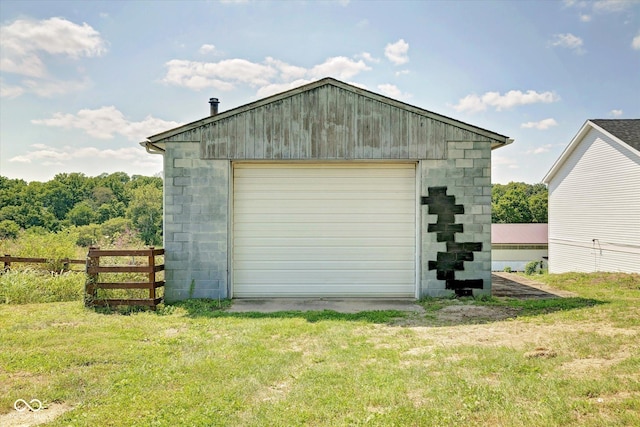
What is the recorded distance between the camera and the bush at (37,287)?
9.38m

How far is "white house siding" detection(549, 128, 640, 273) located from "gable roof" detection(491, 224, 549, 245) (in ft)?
53.2

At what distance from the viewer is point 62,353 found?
208 inches

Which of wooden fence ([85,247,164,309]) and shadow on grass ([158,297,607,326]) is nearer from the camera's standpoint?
shadow on grass ([158,297,607,326])

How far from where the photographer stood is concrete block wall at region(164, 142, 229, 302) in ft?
29.1

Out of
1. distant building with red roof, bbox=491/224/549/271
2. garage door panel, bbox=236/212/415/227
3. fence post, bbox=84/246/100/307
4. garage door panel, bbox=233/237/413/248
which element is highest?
garage door panel, bbox=236/212/415/227

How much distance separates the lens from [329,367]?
15.5 feet

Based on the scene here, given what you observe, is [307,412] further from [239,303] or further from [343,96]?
[343,96]

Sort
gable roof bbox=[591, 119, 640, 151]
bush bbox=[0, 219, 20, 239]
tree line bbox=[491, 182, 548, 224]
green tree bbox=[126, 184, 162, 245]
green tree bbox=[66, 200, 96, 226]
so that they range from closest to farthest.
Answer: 1. gable roof bbox=[591, 119, 640, 151]
2. bush bbox=[0, 219, 20, 239]
3. green tree bbox=[66, 200, 96, 226]
4. green tree bbox=[126, 184, 162, 245]
5. tree line bbox=[491, 182, 548, 224]

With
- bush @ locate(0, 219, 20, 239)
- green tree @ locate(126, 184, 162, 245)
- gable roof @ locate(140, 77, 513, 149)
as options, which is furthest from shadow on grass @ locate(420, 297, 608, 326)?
green tree @ locate(126, 184, 162, 245)

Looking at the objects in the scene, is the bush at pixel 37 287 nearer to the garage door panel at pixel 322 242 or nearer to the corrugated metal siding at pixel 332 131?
the garage door panel at pixel 322 242

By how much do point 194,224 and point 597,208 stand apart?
655 inches

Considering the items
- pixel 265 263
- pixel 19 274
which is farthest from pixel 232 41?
pixel 19 274

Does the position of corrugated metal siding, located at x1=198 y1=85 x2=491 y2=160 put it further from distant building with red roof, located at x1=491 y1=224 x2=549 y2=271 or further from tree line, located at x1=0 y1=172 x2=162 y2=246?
tree line, located at x1=0 y1=172 x2=162 y2=246

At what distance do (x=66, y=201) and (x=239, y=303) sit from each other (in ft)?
176
